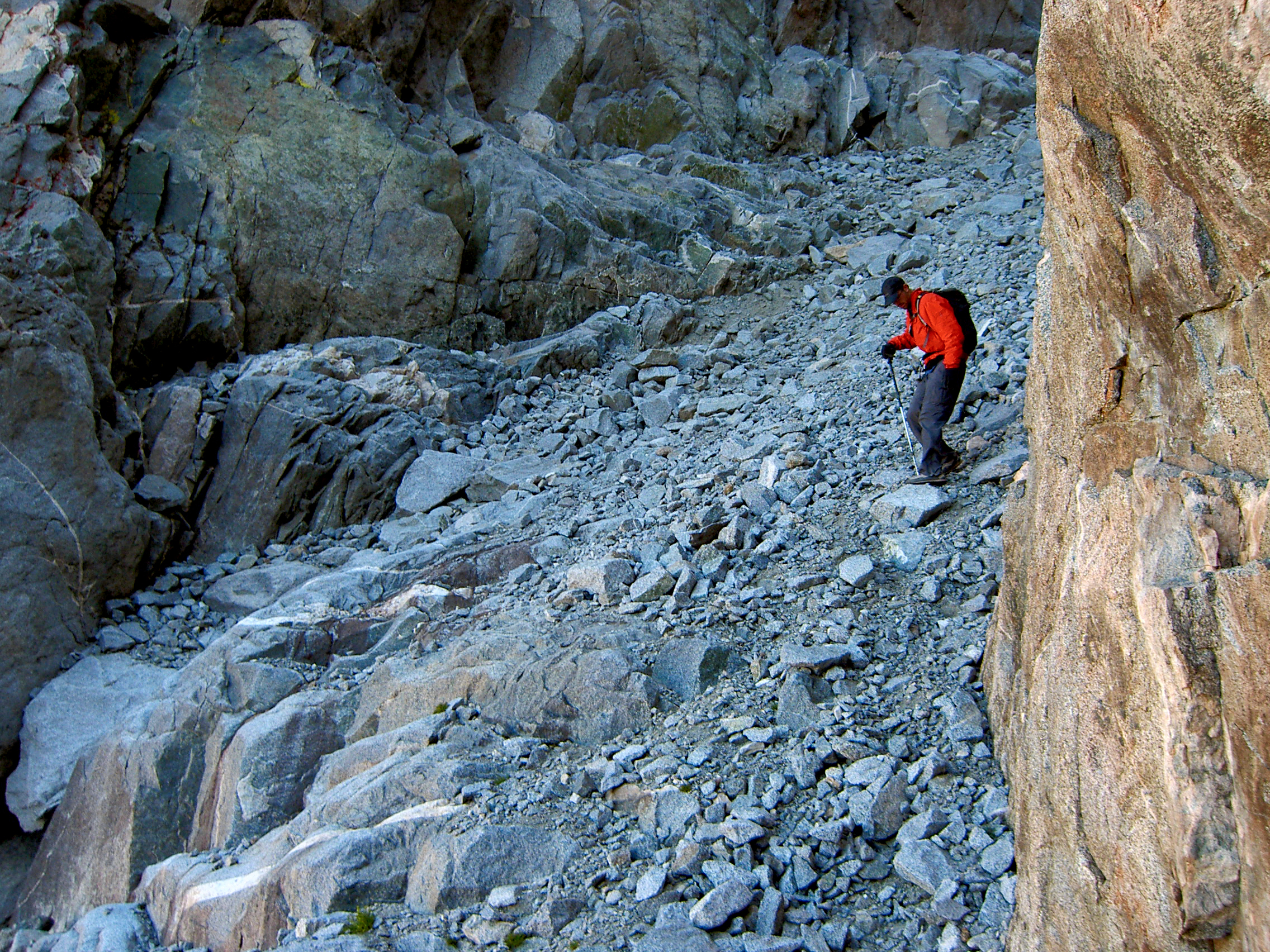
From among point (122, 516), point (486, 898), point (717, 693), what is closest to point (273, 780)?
point (486, 898)

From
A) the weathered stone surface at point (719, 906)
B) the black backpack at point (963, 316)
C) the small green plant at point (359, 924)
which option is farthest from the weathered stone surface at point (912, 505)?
the small green plant at point (359, 924)

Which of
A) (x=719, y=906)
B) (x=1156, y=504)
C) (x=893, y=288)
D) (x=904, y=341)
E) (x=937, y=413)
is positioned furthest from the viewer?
(x=904, y=341)

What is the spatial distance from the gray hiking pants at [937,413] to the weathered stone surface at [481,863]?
17.5 ft

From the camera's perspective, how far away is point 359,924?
200 inches

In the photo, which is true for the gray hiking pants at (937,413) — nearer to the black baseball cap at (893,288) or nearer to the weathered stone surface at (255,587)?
the black baseball cap at (893,288)

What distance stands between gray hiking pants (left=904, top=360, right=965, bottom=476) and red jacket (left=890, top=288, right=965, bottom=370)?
0.32 ft

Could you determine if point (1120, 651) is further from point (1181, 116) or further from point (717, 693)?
point (717, 693)

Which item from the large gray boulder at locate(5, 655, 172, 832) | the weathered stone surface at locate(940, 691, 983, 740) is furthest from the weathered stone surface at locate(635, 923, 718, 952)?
the large gray boulder at locate(5, 655, 172, 832)

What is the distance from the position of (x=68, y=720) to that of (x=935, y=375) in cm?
963

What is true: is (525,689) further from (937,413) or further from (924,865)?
(937,413)

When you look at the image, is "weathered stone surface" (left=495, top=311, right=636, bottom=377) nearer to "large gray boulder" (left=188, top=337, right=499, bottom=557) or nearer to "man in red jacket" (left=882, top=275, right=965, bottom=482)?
"large gray boulder" (left=188, top=337, right=499, bottom=557)

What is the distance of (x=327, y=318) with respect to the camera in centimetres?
1550

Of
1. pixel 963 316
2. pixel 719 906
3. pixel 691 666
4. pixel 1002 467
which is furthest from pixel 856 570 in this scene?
pixel 719 906

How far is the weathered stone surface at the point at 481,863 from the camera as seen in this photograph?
5.09m
